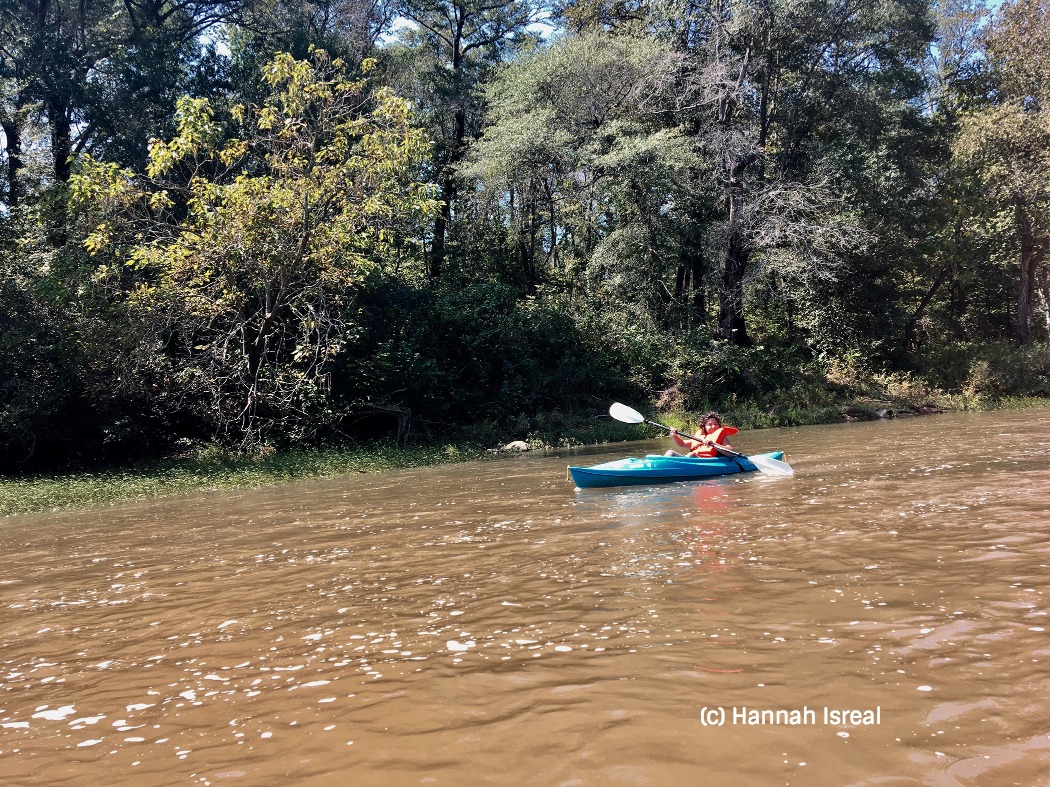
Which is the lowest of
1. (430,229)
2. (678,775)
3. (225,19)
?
(678,775)

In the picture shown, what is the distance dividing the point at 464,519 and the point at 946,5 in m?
32.1

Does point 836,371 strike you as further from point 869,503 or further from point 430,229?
point 869,503

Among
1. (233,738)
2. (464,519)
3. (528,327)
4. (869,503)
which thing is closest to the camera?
(233,738)

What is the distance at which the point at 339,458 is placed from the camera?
603 inches

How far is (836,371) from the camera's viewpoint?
80.1 feet

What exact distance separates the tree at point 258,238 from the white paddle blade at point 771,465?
27.8ft

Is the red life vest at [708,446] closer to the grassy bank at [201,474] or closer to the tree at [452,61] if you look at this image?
the grassy bank at [201,474]

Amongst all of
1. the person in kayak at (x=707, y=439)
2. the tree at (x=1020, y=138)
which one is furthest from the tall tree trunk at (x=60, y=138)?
the tree at (x=1020, y=138)

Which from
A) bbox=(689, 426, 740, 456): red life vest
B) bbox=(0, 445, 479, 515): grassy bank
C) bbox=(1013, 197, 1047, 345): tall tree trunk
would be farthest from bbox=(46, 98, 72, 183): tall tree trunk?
bbox=(1013, 197, 1047, 345): tall tree trunk

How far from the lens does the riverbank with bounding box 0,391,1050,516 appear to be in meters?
12.4

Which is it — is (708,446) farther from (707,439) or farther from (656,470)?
(656,470)

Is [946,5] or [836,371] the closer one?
[836,371]

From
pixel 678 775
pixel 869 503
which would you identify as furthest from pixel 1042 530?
pixel 678 775

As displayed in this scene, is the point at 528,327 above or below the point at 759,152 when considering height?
below
